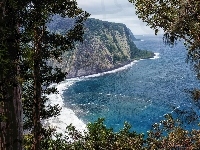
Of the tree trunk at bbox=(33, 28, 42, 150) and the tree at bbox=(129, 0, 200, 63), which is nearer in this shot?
the tree at bbox=(129, 0, 200, 63)

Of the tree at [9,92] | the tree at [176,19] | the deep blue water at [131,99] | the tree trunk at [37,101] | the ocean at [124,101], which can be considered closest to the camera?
the tree at [9,92]

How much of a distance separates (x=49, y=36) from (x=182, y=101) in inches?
4882

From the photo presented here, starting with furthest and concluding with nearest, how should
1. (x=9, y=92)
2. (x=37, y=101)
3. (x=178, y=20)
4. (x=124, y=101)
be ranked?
(x=124, y=101) → (x=37, y=101) → (x=178, y=20) → (x=9, y=92)

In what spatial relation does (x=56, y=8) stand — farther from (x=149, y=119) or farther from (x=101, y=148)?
(x=149, y=119)

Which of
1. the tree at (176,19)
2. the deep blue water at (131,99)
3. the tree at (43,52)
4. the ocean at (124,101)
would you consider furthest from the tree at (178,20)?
the deep blue water at (131,99)

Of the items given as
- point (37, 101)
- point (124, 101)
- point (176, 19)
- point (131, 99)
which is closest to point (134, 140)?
point (37, 101)

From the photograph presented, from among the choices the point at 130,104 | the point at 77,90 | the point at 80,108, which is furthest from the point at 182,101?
A: the point at 77,90

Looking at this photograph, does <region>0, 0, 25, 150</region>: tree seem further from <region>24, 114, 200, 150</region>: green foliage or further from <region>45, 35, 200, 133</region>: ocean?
<region>45, 35, 200, 133</region>: ocean

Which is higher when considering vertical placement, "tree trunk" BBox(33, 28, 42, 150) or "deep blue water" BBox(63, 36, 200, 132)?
"tree trunk" BBox(33, 28, 42, 150)

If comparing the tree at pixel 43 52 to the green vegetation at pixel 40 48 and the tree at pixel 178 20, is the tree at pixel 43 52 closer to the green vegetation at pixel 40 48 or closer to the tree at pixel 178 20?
the green vegetation at pixel 40 48

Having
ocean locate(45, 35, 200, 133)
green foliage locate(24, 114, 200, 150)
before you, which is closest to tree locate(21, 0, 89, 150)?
green foliage locate(24, 114, 200, 150)

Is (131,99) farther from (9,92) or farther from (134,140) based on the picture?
(9,92)

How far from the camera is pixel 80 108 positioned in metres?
130

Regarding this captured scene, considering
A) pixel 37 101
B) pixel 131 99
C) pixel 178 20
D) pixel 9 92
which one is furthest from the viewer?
pixel 131 99
